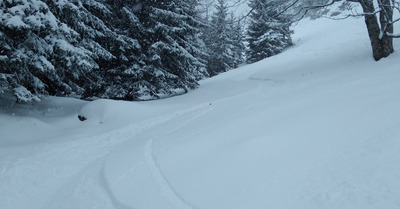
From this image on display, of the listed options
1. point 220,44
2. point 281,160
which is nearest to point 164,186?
point 281,160

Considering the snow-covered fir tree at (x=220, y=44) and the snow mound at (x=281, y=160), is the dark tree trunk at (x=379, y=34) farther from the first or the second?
the snow-covered fir tree at (x=220, y=44)

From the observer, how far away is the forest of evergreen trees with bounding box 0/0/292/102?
25.9 feet

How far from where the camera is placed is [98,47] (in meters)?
11.0

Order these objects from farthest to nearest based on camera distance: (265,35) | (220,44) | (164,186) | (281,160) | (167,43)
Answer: (220,44) < (265,35) < (167,43) < (164,186) < (281,160)

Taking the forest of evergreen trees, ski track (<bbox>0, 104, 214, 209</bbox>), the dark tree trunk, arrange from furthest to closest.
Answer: the dark tree trunk
the forest of evergreen trees
ski track (<bbox>0, 104, 214, 209</bbox>)

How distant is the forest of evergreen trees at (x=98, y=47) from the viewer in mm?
7887

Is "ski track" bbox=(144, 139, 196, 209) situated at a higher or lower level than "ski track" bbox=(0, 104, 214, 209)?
lower

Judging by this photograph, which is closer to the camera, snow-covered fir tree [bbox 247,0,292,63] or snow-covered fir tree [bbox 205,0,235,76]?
snow-covered fir tree [bbox 247,0,292,63]

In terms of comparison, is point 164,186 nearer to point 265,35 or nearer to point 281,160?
point 281,160

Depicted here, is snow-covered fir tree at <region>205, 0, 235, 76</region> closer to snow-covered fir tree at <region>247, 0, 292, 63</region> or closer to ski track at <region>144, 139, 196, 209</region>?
snow-covered fir tree at <region>247, 0, 292, 63</region>

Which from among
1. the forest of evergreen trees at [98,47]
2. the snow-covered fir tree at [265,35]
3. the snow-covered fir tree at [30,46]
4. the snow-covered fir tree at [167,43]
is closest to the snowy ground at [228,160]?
the snow-covered fir tree at [30,46]

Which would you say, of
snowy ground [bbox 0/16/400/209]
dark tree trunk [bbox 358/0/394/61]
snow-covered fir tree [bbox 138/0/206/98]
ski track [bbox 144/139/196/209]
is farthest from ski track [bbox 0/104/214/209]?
dark tree trunk [bbox 358/0/394/61]

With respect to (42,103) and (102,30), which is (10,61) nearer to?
(42,103)

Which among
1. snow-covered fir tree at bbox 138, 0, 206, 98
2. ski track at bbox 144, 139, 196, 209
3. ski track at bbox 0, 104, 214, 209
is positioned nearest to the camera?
ski track at bbox 144, 139, 196, 209
